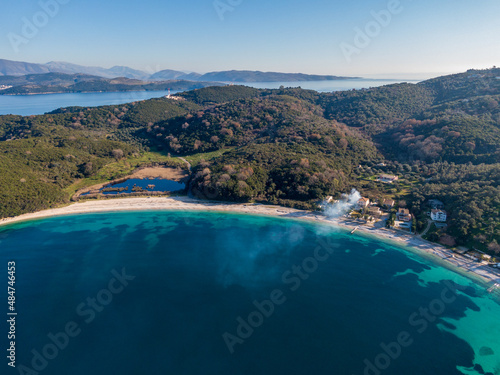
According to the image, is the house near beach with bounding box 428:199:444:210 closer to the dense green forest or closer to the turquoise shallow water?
the dense green forest

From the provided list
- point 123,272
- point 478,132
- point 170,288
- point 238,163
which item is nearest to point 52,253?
point 123,272

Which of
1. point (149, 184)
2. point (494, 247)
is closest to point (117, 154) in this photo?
point (149, 184)

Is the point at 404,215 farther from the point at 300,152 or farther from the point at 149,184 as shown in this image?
the point at 149,184

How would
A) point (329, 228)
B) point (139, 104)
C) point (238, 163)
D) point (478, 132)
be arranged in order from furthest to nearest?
point (139, 104)
point (478, 132)
point (238, 163)
point (329, 228)

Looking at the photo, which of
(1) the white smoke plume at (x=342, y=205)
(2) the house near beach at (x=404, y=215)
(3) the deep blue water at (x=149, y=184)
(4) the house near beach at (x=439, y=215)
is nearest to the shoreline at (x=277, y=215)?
(1) the white smoke plume at (x=342, y=205)

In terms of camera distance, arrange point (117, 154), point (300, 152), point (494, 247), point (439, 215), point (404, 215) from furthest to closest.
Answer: point (117, 154) < point (300, 152) < point (404, 215) < point (439, 215) < point (494, 247)

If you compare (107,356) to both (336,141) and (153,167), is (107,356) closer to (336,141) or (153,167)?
(153,167)
